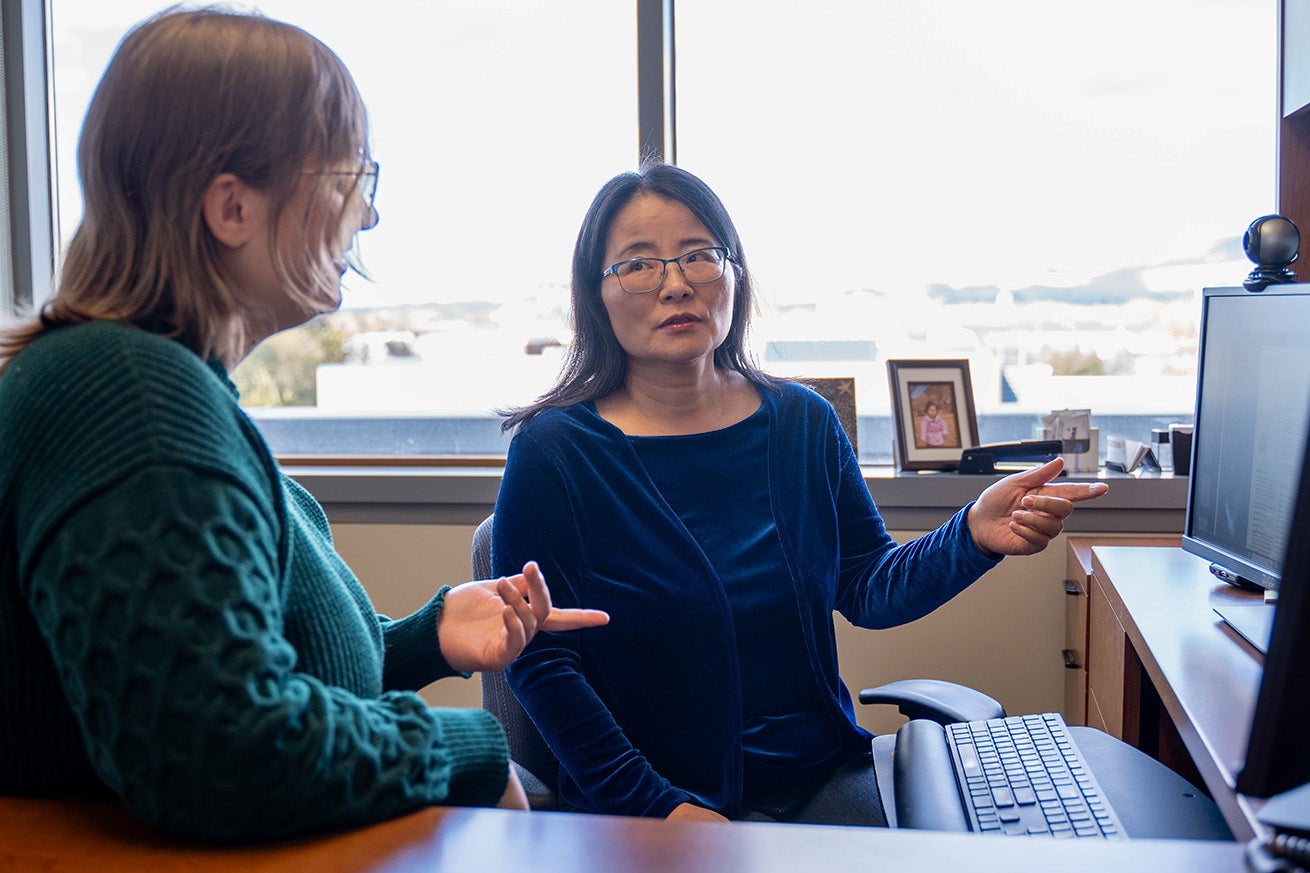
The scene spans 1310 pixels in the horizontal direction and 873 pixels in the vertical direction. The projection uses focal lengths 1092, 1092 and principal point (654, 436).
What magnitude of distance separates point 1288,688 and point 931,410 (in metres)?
1.82

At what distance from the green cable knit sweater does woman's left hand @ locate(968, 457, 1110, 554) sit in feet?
3.19

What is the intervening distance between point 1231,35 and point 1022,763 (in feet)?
6.84

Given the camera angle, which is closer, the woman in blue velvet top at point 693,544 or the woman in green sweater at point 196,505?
the woman in green sweater at point 196,505

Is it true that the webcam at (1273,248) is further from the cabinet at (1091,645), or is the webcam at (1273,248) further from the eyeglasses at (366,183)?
the eyeglasses at (366,183)

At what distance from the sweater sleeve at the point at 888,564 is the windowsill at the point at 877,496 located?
0.68m

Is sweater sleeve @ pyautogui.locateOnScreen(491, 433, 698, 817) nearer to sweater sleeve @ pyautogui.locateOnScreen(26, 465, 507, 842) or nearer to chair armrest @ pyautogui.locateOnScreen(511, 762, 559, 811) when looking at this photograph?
chair armrest @ pyautogui.locateOnScreen(511, 762, 559, 811)

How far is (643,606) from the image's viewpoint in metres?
1.54

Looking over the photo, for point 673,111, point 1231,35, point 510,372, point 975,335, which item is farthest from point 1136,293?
point 510,372

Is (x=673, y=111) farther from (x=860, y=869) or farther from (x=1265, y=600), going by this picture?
(x=860, y=869)

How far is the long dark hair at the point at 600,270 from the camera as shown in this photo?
1.74m

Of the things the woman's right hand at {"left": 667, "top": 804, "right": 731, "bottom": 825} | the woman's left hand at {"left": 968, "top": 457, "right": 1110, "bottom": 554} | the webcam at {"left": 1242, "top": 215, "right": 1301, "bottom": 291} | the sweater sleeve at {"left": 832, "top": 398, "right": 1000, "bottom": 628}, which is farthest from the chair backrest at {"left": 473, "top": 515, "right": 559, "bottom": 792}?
the webcam at {"left": 1242, "top": 215, "right": 1301, "bottom": 291}

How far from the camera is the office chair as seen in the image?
154 centimetres

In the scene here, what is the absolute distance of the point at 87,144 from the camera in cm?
87

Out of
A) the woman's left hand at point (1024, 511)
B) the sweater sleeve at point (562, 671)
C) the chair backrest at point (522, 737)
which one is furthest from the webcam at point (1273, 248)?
the chair backrest at point (522, 737)
